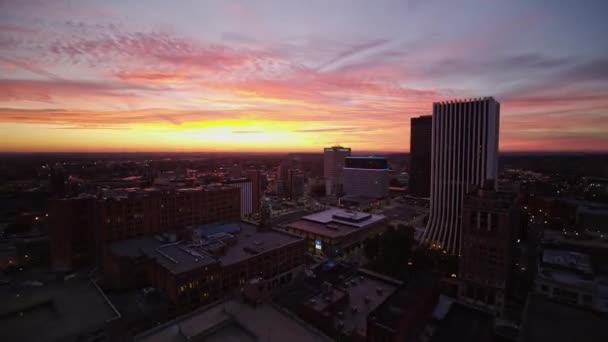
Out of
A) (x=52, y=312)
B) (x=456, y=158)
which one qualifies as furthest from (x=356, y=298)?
(x=456, y=158)

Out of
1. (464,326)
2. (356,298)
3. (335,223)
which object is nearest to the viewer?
(464,326)

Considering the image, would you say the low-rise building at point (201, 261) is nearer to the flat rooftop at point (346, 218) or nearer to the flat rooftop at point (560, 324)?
the flat rooftop at point (346, 218)

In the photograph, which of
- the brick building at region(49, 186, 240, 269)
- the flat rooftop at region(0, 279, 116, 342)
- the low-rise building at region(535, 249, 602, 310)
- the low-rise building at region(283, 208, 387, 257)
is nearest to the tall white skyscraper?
the low-rise building at region(283, 208, 387, 257)

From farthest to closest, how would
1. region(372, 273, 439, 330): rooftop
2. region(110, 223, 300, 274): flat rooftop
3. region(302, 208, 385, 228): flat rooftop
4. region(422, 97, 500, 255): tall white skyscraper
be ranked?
1. region(302, 208, 385, 228): flat rooftop
2. region(422, 97, 500, 255): tall white skyscraper
3. region(110, 223, 300, 274): flat rooftop
4. region(372, 273, 439, 330): rooftop

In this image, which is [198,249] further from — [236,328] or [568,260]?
[568,260]

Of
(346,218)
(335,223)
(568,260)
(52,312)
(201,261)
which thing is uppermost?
(52,312)

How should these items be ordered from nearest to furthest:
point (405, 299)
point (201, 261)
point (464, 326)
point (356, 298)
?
point (405, 299) < point (464, 326) < point (356, 298) < point (201, 261)

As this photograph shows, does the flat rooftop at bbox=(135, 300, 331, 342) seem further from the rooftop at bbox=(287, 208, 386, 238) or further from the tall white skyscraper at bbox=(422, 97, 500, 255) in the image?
the tall white skyscraper at bbox=(422, 97, 500, 255)

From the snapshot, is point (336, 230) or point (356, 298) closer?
point (356, 298)
